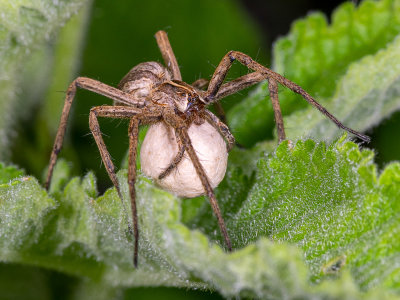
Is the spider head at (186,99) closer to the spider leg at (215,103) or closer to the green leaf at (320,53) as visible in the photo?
the spider leg at (215,103)

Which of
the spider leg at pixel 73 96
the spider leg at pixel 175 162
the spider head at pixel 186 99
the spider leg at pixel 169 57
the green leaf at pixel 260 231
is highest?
the spider leg at pixel 169 57

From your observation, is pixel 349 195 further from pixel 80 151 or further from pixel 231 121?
pixel 80 151

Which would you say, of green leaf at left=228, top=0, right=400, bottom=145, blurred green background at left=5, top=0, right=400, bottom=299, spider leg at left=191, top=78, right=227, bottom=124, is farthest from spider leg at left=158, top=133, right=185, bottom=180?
blurred green background at left=5, top=0, right=400, bottom=299

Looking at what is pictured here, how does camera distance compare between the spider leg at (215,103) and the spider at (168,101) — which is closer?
the spider at (168,101)

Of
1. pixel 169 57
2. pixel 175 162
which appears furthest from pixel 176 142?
pixel 169 57

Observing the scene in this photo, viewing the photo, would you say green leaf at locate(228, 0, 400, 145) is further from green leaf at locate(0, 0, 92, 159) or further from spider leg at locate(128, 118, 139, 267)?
green leaf at locate(0, 0, 92, 159)

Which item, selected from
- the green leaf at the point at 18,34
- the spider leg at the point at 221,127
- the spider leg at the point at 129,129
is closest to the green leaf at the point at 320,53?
the spider leg at the point at 221,127

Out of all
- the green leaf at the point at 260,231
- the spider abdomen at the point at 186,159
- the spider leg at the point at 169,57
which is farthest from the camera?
the spider leg at the point at 169,57
